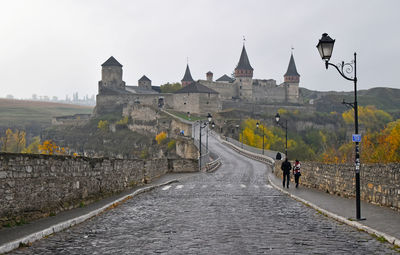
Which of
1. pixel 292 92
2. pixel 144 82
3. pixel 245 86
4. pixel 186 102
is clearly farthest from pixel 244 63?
pixel 144 82

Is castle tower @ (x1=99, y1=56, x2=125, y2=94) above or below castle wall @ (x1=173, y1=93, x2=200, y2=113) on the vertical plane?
above

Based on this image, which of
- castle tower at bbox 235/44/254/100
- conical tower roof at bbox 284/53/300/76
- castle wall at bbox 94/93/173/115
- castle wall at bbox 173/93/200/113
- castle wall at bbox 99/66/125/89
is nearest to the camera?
castle wall at bbox 173/93/200/113

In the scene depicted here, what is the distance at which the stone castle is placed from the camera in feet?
398

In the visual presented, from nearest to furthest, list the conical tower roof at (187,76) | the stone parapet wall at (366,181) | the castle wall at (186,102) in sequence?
1. the stone parapet wall at (366,181)
2. the castle wall at (186,102)
3. the conical tower roof at (187,76)

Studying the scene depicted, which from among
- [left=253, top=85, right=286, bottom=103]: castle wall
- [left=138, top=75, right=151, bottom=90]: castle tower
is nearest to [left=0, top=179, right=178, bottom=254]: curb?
[left=253, top=85, right=286, bottom=103]: castle wall

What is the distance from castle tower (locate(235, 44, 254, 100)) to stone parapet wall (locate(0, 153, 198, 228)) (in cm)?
12316

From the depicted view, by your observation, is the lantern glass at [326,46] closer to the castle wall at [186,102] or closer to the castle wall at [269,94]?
the castle wall at [186,102]

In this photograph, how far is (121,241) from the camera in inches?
397

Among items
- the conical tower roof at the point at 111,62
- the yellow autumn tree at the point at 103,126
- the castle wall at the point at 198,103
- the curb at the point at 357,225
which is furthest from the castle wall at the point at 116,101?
the curb at the point at 357,225

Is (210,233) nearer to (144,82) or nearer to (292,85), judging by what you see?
(292,85)

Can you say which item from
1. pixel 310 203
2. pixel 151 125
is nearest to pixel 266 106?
pixel 151 125

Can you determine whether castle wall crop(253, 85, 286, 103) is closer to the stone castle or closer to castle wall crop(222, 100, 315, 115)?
the stone castle

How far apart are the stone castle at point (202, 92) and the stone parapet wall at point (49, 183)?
101681 mm

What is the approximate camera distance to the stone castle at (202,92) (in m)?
121
